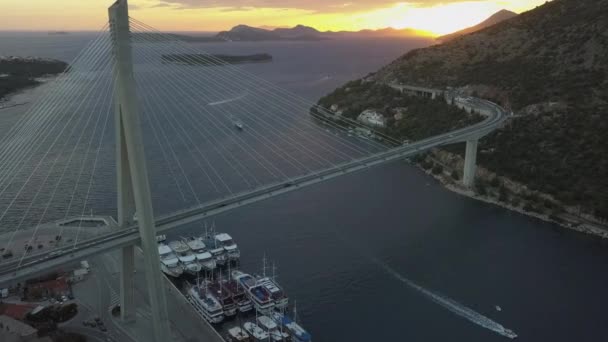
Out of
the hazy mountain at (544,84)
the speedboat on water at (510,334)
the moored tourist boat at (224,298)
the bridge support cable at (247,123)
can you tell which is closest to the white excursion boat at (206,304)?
the moored tourist boat at (224,298)

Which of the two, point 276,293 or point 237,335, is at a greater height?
point 276,293

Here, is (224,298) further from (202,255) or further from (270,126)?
(270,126)

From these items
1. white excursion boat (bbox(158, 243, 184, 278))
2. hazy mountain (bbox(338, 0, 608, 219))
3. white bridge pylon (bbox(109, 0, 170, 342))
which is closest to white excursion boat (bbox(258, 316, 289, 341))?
white bridge pylon (bbox(109, 0, 170, 342))

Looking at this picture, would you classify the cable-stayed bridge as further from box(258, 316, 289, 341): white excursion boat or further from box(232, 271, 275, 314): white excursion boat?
→ box(258, 316, 289, 341): white excursion boat

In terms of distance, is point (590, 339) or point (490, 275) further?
point (490, 275)

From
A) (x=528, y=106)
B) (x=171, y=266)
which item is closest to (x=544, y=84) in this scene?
(x=528, y=106)

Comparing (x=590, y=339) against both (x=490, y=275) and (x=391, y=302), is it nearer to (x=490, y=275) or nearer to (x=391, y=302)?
(x=490, y=275)

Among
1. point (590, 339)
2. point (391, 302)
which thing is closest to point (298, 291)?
point (391, 302)
